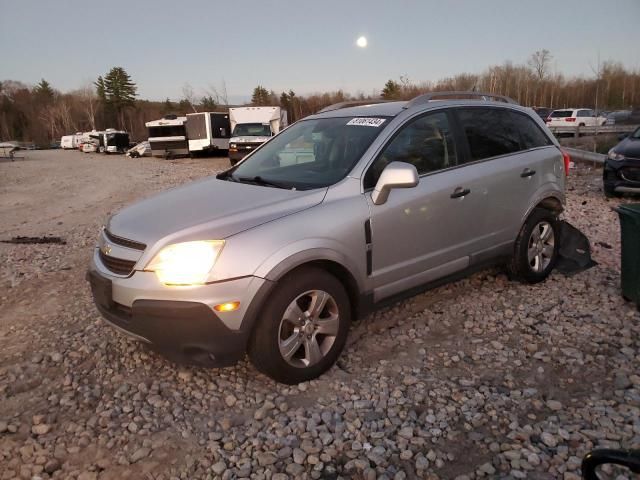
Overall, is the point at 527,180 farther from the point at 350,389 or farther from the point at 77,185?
the point at 77,185

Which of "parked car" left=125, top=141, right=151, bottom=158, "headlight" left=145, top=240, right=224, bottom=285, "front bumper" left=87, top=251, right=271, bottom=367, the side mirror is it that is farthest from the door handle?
"parked car" left=125, top=141, right=151, bottom=158

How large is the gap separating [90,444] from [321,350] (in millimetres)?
1490

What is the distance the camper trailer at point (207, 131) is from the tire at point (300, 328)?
27.1 meters

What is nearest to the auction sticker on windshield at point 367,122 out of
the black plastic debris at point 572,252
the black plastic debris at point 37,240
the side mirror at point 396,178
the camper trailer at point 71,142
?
the side mirror at point 396,178

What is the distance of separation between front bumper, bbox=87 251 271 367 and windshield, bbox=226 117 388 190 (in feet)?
3.27

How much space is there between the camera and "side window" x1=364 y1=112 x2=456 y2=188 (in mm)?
3501

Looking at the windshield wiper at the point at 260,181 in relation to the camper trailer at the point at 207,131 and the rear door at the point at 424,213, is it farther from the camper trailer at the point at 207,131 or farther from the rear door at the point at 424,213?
the camper trailer at the point at 207,131

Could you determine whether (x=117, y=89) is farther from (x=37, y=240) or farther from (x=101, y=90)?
(x=37, y=240)

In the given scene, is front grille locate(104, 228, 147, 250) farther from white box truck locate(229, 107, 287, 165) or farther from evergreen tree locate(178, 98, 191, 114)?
evergreen tree locate(178, 98, 191, 114)

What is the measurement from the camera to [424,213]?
3.63 metres

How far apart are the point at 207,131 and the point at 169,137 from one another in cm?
363

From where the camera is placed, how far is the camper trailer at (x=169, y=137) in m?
30.4

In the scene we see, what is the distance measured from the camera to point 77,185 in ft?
60.0

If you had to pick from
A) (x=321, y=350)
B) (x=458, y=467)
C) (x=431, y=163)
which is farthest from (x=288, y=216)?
(x=458, y=467)
